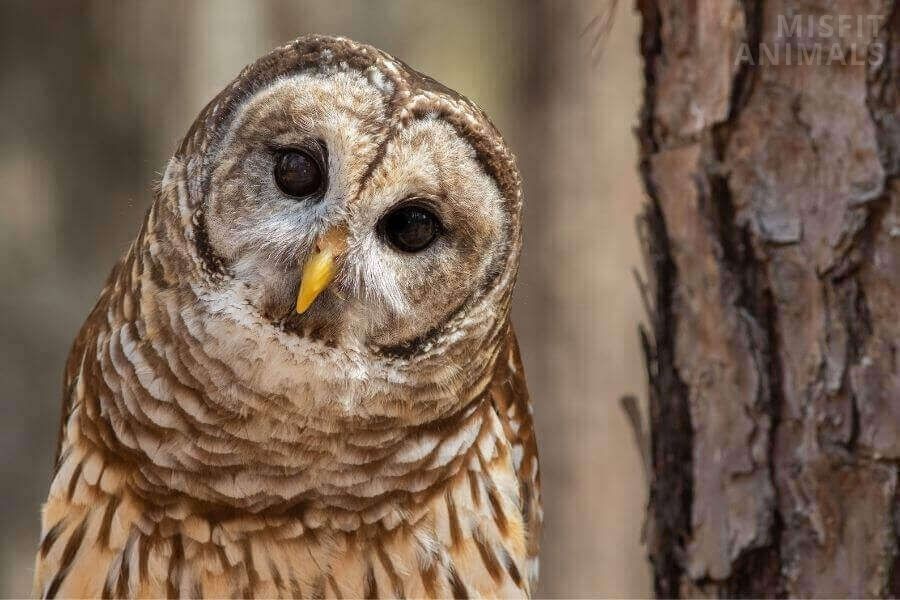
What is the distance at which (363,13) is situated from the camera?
19.5 feet

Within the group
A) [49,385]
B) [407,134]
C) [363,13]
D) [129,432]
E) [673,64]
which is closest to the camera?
[407,134]

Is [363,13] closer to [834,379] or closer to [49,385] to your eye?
[49,385]

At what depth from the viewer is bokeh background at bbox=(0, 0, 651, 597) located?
5395 mm

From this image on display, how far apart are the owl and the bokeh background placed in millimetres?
2947

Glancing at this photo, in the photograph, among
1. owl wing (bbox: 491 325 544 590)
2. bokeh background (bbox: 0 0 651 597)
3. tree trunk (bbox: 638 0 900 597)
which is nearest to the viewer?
tree trunk (bbox: 638 0 900 597)

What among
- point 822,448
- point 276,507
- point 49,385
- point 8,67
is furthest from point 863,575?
point 8,67

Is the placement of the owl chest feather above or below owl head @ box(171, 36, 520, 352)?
below

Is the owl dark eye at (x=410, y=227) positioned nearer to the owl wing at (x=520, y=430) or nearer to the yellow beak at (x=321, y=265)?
the yellow beak at (x=321, y=265)

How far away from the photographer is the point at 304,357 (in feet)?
7.12

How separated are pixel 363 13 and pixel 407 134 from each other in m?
4.13

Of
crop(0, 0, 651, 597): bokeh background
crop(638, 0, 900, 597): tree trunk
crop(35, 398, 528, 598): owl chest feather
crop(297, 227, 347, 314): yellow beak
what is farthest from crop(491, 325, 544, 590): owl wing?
crop(0, 0, 651, 597): bokeh background

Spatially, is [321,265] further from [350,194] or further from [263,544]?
[263,544]

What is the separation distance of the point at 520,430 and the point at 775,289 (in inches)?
27.1

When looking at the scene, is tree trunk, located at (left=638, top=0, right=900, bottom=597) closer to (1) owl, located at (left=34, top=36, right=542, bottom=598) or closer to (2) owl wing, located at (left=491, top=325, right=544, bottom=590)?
Answer: (2) owl wing, located at (left=491, top=325, right=544, bottom=590)
